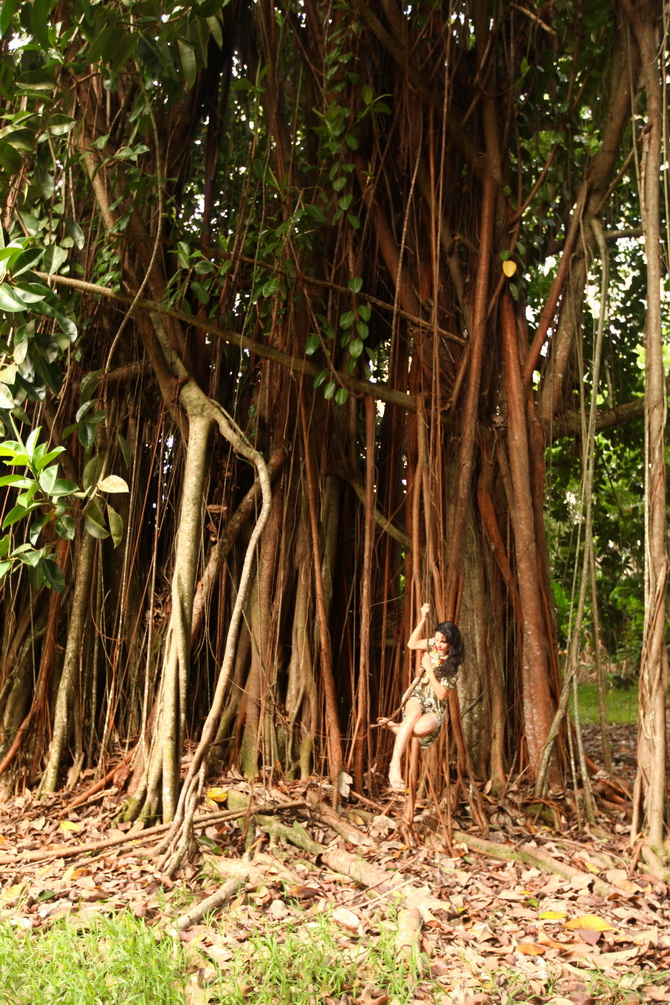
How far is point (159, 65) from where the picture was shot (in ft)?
9.04

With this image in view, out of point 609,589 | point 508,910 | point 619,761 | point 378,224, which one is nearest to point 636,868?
point 508,910

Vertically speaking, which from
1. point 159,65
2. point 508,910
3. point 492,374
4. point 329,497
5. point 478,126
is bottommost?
point 508,910

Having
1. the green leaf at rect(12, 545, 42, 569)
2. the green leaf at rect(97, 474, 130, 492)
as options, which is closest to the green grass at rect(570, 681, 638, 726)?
the green leaf at rect(97, 474, 130, 492)

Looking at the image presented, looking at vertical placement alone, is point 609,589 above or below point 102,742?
above

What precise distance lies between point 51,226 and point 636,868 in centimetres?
313

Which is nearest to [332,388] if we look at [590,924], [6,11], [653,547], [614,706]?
[653,547]

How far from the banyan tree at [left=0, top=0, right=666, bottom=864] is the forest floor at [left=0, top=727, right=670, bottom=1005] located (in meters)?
0.22

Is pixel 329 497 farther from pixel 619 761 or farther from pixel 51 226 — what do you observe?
pixel 619 761

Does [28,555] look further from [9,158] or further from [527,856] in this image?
[527,856]

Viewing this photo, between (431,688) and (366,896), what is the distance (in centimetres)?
83

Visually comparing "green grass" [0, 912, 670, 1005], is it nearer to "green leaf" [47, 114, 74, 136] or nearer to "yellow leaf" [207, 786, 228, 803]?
"yellow leaf" [207, 786, 228, 803]

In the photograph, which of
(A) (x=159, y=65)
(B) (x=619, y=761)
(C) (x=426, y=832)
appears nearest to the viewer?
(A) (x=159, y=65)

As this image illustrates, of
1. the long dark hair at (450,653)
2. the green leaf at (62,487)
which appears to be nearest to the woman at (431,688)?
the long dark hair at (450,653)

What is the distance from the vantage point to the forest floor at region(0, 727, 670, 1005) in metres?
2.37
